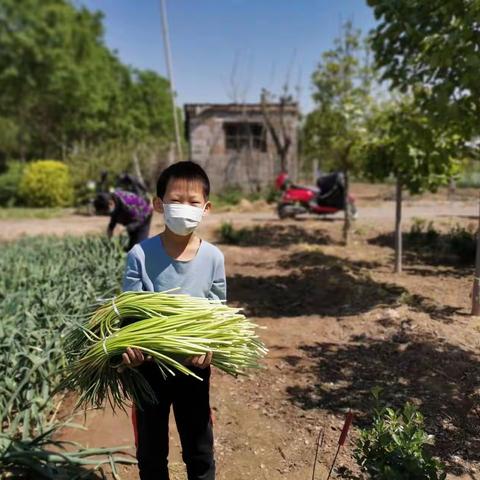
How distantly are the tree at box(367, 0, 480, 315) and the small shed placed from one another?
13.3 m

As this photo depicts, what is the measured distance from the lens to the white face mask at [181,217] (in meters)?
1.79

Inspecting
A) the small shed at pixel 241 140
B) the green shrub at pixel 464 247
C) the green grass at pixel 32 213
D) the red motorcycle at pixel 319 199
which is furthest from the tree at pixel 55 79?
the green shrub at pixel 464 247

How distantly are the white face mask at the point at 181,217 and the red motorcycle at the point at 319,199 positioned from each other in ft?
28.8

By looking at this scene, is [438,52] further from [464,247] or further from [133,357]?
[464,247]

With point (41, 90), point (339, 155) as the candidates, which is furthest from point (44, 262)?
point (41, 90)

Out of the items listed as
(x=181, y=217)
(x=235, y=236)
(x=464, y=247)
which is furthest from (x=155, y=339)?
(x=235, y=236)

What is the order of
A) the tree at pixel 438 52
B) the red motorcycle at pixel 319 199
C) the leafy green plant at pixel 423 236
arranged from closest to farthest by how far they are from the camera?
1. the tree at pixel 438 52
2. the leafy green plant at pixel 423 236
3. the red motorcycle at pixel 319 199

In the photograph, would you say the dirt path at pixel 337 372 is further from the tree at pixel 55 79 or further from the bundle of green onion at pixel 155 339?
the tree at pixel 55 79

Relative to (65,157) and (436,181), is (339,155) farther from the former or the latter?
(65,157)

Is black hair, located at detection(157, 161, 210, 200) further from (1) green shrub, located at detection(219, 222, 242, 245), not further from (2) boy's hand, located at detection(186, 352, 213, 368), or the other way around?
(1) green shrub, located at detection(219, 222, 242, 245)

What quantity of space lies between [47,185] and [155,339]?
1630 centimetres

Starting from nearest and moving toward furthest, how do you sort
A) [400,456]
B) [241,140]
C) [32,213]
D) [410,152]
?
[400,456] < [410,152] < [32,213] < [241,140]

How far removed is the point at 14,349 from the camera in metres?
2.82

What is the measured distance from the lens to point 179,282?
1875 millimetres
